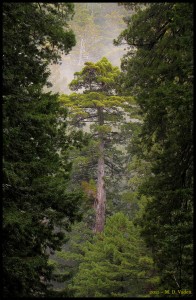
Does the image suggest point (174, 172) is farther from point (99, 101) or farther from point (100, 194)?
point (100, 194)

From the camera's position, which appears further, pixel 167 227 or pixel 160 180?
pixel 160 180

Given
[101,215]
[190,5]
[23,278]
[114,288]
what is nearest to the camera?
[23,278]

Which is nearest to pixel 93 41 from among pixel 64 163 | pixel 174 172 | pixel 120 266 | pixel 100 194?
pixel 100 194

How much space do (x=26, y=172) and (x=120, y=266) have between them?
20.4 ft

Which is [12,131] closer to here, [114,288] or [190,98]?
[190,98]

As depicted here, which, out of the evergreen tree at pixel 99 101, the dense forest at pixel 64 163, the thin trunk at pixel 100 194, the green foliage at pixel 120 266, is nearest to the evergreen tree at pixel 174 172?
the dense forest at pixel 64 163

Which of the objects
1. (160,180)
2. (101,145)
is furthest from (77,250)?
(160,180)

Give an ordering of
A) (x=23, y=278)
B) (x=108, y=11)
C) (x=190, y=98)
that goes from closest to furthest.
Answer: (x=23, y=278)
(x=190, y=98)
(x=108, y=11)

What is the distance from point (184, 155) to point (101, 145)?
11.8m

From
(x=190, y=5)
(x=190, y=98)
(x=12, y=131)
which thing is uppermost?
(x=190, y=5)

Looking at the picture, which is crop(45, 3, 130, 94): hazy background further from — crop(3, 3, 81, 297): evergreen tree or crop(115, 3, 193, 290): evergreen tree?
crop(115, 3, 193, 290): evergreen tree

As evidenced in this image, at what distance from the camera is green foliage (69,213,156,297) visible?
10.1 m

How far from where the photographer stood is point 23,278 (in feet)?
16.8

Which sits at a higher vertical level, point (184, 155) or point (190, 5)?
point (190, 5)
